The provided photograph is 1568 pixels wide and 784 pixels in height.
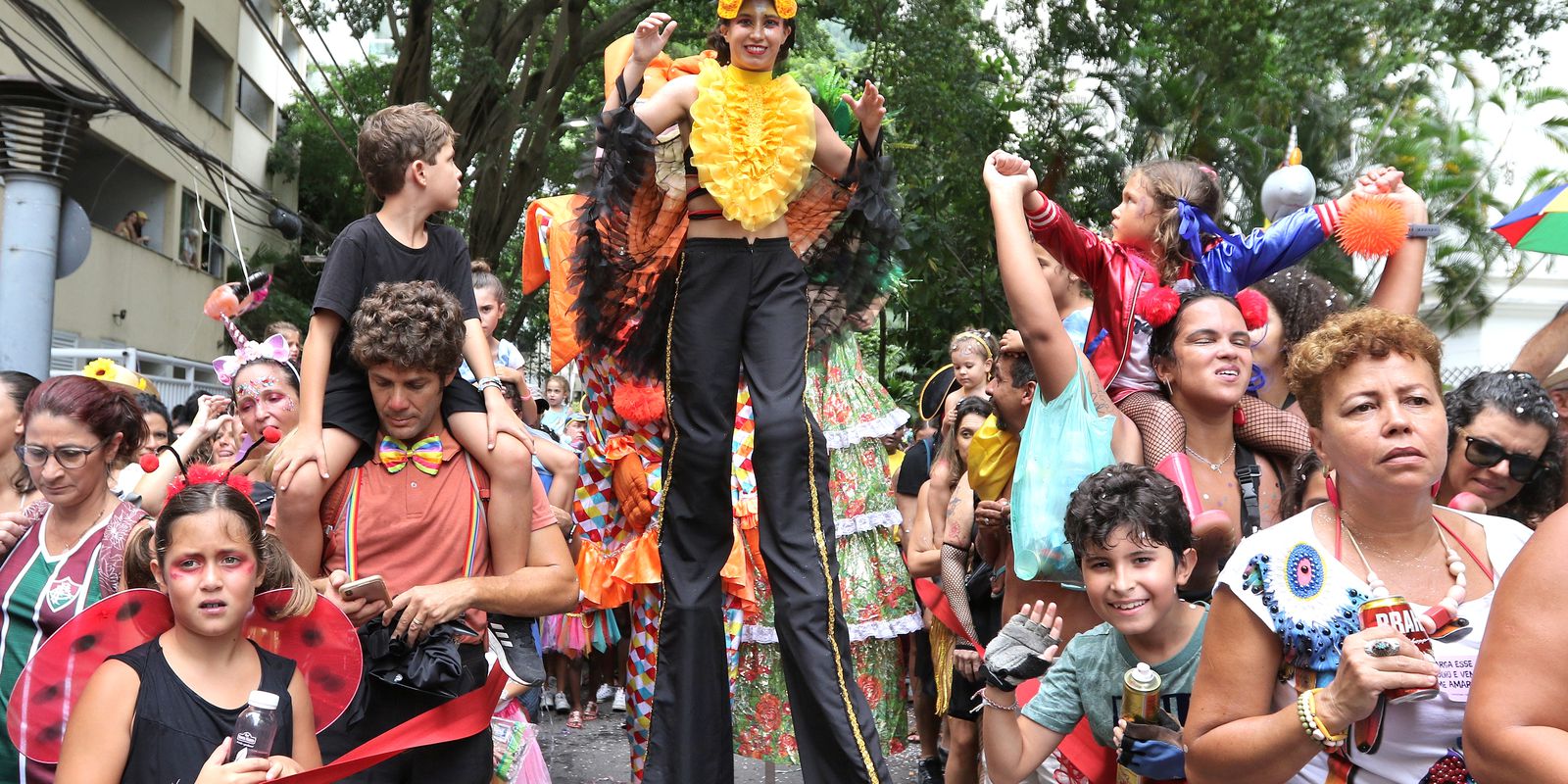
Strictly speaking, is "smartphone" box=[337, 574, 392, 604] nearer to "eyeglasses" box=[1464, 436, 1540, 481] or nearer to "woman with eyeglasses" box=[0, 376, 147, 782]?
"woman with eyeglasses" box=[0, 376, 147, 782]

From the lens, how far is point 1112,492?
10.9ft

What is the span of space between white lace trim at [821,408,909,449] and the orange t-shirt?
2269 millimetres

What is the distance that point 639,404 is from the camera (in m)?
4.92

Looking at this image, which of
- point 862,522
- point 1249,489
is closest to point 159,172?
point 862,522

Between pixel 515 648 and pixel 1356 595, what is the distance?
6.57ft

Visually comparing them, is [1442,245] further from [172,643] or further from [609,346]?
[172,643]

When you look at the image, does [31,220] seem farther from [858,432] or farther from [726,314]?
[726,314]

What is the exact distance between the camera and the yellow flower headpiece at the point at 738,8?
13.1 feet

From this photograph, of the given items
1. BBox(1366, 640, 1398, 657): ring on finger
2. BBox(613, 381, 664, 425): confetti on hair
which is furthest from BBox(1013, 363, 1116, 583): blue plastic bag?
BBox(613, 381, 664, 425): confetti on hair

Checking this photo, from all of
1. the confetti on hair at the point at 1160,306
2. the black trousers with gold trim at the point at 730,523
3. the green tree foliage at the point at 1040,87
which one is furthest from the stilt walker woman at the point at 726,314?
the green tree foliage at the point at 1040,87

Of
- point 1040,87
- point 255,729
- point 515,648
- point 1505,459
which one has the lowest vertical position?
point 255,729

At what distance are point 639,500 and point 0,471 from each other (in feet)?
6.51

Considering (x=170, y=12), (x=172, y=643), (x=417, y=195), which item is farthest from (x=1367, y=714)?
(x=170, y=12)

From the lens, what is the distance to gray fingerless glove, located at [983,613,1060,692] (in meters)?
3.17
